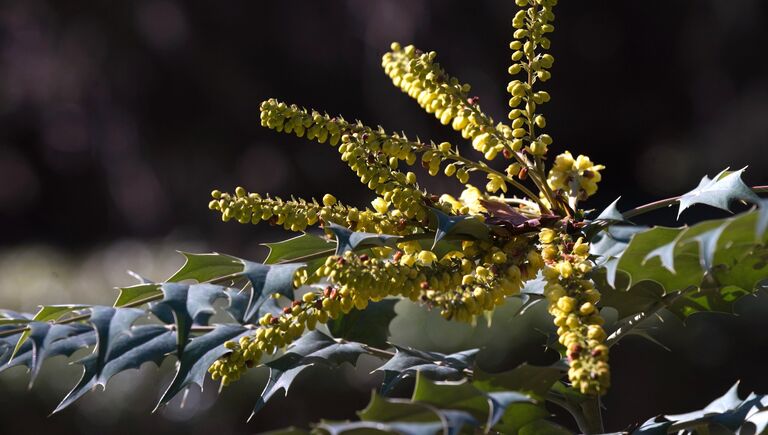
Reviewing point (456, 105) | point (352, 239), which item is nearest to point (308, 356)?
point (352, 239)

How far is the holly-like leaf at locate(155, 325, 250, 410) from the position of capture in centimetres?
98

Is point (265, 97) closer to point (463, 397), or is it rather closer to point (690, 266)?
point (690, 266)

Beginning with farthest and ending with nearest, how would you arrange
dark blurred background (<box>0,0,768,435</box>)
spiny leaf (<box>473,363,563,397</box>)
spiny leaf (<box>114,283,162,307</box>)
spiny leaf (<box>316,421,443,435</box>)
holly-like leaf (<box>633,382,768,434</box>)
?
dark blurred background (<box>0,0,768,435</box>) < spiny leaf (<box>114,283,162,307</box>) < holly-like leaf (<box>633,382,768,434</box>) < spiny leaf (<box>473,363,563,397</box>) < spiny leaf (<box>316,421,443,435</box>)

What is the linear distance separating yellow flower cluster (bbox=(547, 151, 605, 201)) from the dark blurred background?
17.8ft

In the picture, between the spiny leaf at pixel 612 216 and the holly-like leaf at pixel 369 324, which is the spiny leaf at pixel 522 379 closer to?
the spiny leaf at pixel 612 216

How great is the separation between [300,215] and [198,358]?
196mm

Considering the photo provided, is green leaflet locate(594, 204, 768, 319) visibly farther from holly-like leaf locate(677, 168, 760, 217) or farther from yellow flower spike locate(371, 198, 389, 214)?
yellow flower spike locate(371, 198, 389, 214)

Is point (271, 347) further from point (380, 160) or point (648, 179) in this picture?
point (648, 179)

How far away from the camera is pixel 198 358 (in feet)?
3.33

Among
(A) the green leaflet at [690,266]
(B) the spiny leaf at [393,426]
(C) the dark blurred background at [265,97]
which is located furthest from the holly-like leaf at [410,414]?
(C) the dark blurred background at [265,97]

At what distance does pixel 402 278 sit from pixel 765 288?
0.48 metres

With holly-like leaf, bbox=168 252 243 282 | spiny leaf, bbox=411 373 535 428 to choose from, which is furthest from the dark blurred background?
spiny leaf, bbox=411 373 535 428

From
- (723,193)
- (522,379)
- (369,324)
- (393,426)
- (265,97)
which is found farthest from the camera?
(265,97)

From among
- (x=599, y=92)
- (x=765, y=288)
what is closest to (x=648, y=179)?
(x=599, y=92)
